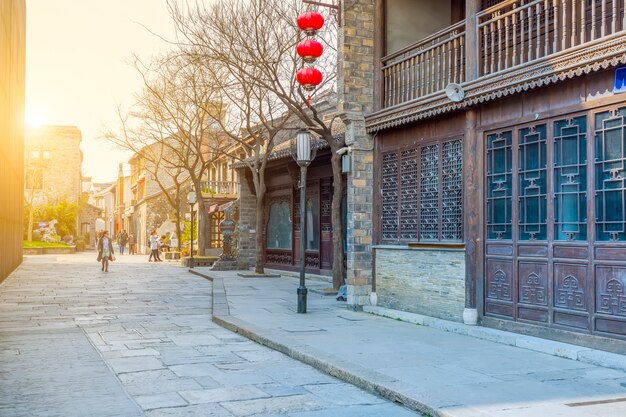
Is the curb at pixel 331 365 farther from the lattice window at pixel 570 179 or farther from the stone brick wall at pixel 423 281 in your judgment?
the lattice window at pixel 570 179

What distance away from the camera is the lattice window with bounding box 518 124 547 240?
355 inches

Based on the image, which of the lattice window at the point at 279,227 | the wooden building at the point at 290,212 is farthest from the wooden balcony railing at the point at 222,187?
the lattice window at the point at 279,227

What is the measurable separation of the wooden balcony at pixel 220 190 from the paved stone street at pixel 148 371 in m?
23.7

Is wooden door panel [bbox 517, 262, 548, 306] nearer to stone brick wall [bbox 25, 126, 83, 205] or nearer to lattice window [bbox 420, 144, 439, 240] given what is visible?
lattice window [bbox 420, 144, 439, 240]

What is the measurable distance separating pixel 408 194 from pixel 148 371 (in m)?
5.99

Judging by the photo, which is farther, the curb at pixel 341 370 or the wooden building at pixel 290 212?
the wooden building at pixel 290 212

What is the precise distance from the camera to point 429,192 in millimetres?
11477

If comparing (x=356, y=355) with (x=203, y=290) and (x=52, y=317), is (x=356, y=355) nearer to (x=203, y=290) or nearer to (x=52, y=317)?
(x=52, y=317)

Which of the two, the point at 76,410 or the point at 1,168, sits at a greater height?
the point at 1,168

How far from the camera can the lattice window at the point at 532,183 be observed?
9016 millimetres

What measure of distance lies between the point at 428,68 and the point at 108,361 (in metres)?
7.09

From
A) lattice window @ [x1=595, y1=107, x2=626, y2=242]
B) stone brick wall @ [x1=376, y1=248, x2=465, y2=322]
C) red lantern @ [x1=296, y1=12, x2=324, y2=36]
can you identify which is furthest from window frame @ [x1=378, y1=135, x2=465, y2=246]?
red lantern @ [x1=296, y1=12, x2=324, y2=36]

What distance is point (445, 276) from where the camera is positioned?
1081 centimetres

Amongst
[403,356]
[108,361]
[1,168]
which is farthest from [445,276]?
[1,168]
